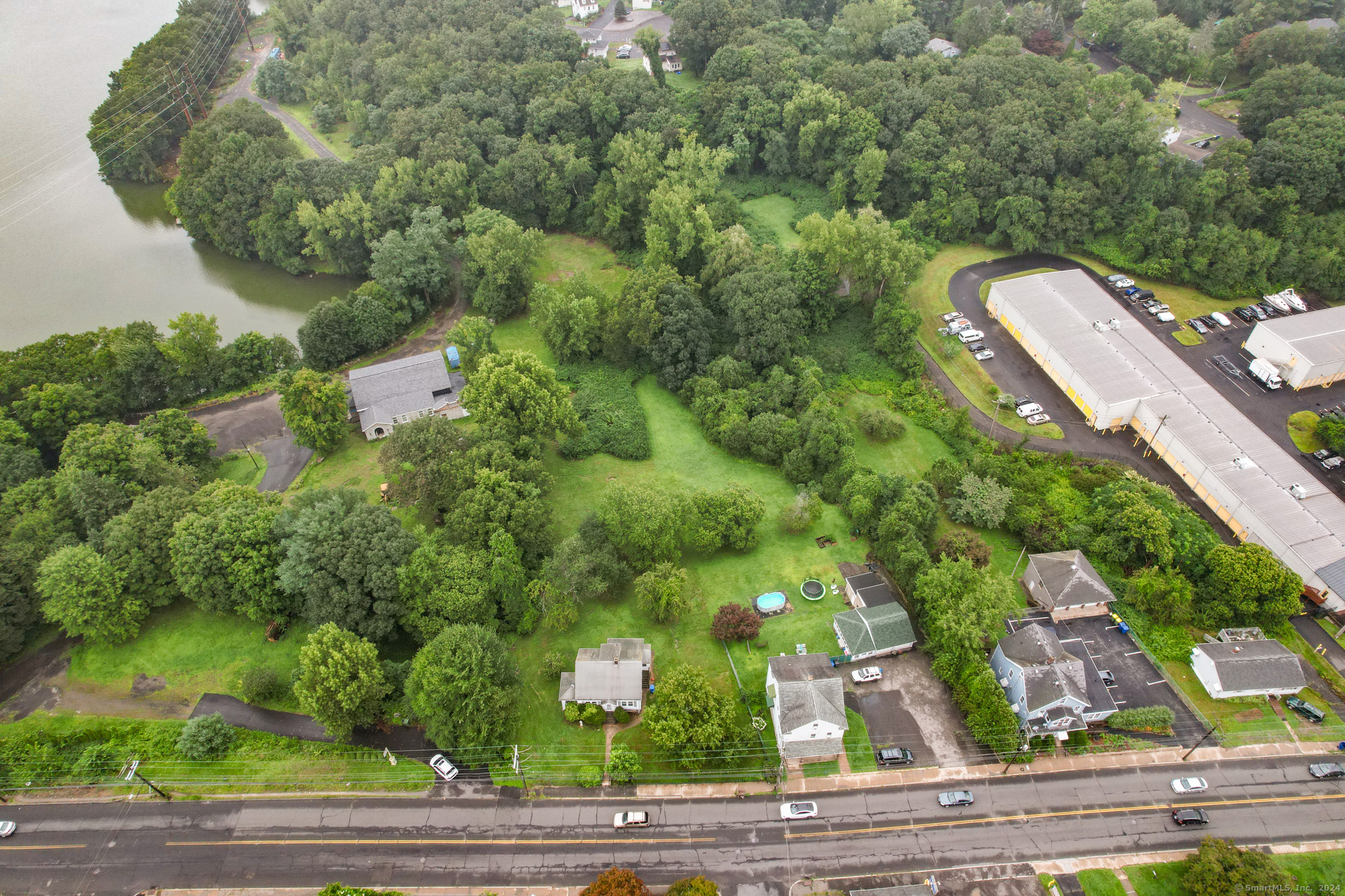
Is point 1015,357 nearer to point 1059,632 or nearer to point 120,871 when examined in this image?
point 1059,632

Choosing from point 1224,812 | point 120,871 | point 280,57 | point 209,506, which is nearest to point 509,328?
point 209,506

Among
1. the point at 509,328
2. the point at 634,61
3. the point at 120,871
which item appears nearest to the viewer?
the point at 120,871

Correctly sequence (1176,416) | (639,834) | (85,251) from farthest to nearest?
(85,251) < (1176,416) < (639,834)

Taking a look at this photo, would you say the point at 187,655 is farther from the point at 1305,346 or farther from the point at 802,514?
the point at 1305,346

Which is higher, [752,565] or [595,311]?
[595,311]

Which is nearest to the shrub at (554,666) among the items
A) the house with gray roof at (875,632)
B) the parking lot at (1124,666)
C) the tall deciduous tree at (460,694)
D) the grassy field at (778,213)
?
the tall deciduous tree at (460,694)

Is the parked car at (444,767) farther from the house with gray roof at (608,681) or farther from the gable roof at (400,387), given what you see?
the gable roof at (400,387)

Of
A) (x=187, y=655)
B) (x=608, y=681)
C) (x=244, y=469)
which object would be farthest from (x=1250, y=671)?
(x=244, y=469)
